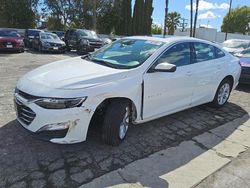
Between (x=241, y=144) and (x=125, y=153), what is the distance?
198 cm

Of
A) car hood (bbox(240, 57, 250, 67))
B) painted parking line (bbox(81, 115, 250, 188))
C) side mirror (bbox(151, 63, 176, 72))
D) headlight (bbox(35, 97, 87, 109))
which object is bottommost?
painted parking line (bbox(81, 115, 250, 188))

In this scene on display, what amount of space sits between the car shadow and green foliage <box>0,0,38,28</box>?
30304 mm

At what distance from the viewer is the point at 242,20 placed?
72.3m

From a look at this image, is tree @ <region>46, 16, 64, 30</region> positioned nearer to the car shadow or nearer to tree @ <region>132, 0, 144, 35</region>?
tree @ <region>132, 0, 144, 35</region>

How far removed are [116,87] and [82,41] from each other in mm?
14548

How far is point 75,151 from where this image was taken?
12.5ft

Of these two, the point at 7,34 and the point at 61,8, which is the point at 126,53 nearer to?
the point at 7,34

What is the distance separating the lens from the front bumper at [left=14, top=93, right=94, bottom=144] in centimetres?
337

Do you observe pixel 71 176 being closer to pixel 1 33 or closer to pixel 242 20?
pixel 1 33

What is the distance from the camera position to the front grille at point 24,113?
11.5 feet

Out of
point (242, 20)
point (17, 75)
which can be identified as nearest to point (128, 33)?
point (17, 75)

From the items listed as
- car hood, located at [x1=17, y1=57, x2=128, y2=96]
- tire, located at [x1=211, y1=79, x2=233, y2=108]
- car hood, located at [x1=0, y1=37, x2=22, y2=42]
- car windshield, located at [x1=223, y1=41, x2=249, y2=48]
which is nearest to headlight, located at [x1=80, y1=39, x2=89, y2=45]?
car hood, located at [x1=0, y1=37, x2=22, y2=42]

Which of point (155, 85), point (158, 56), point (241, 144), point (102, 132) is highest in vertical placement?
point (158, 56)

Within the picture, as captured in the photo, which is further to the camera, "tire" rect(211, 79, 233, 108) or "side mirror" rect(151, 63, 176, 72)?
"tire" rect(211, 79, 233, 108)
